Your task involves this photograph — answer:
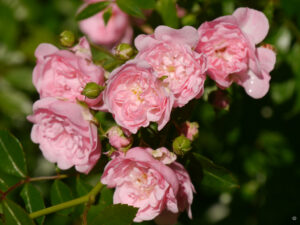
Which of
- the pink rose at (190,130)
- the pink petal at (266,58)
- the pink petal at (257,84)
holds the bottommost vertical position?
the pink rose at (190,130)

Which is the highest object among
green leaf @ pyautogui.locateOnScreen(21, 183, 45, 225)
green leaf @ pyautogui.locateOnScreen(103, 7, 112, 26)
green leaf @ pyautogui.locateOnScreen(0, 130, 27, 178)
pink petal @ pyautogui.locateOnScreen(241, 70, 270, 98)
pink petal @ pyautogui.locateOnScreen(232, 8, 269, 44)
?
pink petal @ pyautogui.locateOnScreen(232, 8, 269, 44)

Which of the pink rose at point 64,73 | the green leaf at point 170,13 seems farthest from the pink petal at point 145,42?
the green leaf at point 170,13

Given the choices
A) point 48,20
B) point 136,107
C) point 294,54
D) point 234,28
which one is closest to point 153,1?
point 234,28

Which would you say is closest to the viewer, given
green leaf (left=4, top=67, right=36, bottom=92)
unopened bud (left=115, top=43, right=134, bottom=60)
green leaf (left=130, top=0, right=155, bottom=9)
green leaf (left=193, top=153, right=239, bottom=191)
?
unopened bud (left=115, top=43, right=134, bottom=60)

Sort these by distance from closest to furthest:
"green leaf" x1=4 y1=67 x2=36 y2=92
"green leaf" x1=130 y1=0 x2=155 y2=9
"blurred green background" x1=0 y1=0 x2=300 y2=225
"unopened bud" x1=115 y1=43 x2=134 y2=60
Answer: "unopened bud" x1=115 y1=43 x2=134 y2=60, "green leaf" x1=130 y1=0 x2=155 y2=9, "blurred green background" x1=0 y1=0 x2=300 y2=225, "green leaf" x1=4 y1=67 x2=36 y2=92

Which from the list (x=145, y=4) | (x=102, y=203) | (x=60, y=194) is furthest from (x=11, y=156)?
(x=145, y=4)

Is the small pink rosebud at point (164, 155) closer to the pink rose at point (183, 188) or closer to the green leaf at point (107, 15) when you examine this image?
the pink rose at point (183, 188)

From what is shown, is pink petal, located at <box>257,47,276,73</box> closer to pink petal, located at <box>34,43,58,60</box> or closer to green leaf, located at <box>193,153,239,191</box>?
green leaf, located at <box>193,153,239,191</box>

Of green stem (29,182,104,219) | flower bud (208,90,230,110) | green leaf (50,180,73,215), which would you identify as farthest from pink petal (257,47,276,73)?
green leaf (50,180,73,215)
